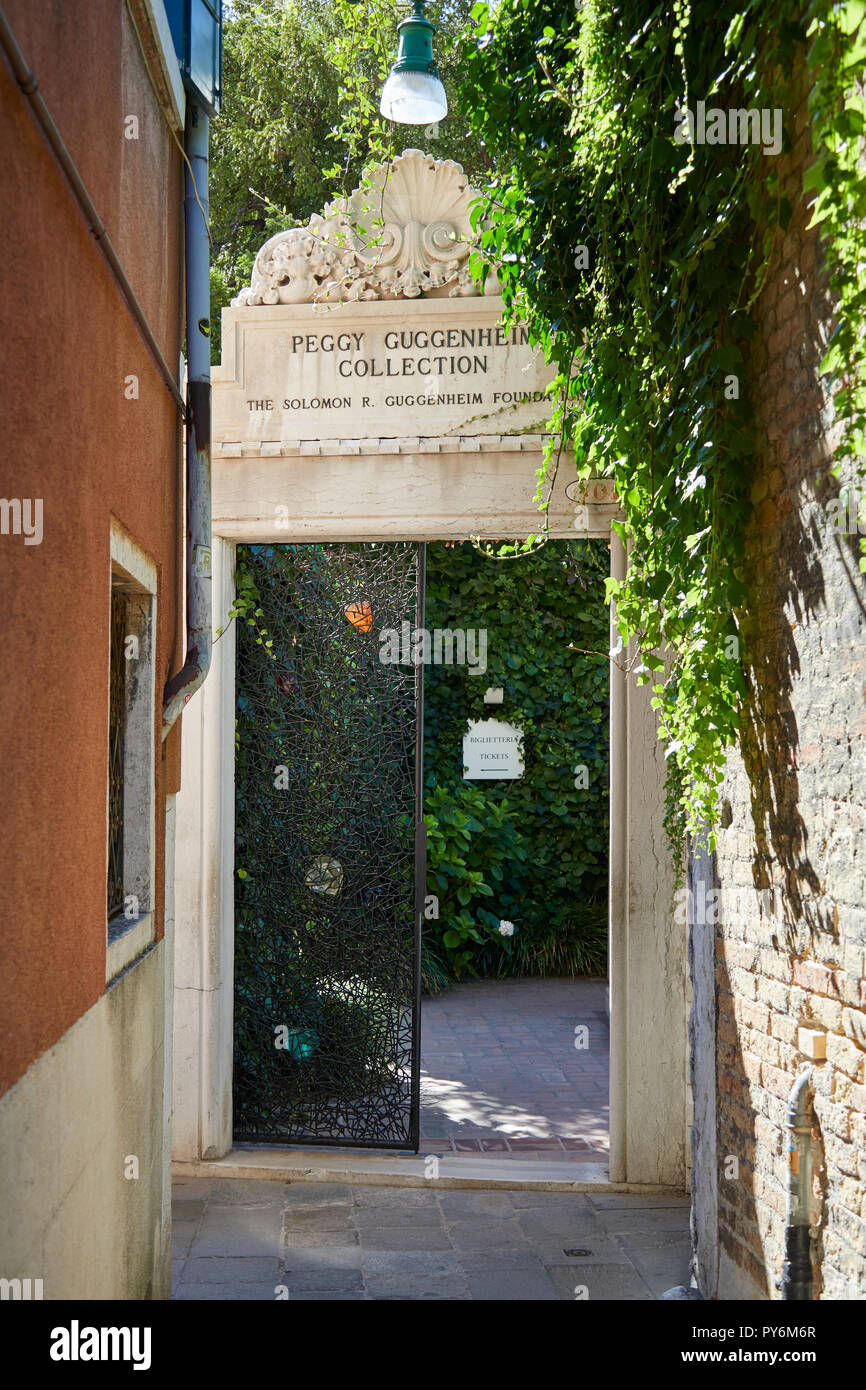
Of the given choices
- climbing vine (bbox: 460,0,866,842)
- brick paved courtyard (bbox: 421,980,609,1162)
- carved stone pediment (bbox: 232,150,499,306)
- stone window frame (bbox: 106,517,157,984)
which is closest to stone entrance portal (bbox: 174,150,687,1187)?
carved stone pediment (bbox: 232,150,499,306)

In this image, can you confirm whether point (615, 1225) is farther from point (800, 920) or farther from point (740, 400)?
point (740, 400)

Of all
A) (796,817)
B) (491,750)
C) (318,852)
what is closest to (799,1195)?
(796,817)

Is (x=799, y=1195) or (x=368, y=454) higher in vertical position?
(x=368, y=454)

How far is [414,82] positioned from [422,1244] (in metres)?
5.15

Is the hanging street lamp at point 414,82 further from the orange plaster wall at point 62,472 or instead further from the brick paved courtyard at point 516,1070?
the brick paved courtyard at point 516,1070

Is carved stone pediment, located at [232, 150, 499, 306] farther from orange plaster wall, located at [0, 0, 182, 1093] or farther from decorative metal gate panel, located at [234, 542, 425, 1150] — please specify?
orange plaster wall, located at [0, 0, 182, 1093]

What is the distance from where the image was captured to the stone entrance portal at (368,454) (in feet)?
20.2

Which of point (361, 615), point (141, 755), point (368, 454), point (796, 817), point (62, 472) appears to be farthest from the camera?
point (361, 615)

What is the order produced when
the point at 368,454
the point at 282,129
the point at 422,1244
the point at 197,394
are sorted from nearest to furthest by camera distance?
1. the point at 197,394
2. the point at 422,1244
3. the point at 368,454
4. the point at 282,129

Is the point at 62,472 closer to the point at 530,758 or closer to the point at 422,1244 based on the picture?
the point at 422,1244

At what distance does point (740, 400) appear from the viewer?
3.74 metres

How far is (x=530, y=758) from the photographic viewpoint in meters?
12.1

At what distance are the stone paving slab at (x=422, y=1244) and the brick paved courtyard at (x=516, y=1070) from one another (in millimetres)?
690

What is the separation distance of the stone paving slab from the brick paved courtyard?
2.26 ft
